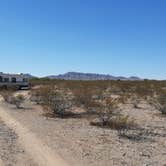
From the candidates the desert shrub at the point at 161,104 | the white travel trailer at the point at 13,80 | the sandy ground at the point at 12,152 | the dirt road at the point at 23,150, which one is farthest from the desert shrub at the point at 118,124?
the white travel trailer at the point at 13,80

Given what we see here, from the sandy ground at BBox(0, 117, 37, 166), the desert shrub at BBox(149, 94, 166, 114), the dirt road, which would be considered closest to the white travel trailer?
the desert shrub at BBox(149, 94, 166, 114)

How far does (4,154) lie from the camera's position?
11.2 meters

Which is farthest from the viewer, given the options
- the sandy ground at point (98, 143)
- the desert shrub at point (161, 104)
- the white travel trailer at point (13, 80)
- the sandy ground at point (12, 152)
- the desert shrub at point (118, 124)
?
the white travel trailer at point (13, 80)

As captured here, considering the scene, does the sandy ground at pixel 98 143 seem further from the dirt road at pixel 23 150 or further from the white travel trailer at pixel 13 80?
the white travel trailer at pixel 13 80

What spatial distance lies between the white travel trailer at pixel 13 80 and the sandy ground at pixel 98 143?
38009 mm

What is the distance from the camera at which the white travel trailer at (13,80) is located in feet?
A: 184

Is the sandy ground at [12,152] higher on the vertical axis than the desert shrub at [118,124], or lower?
lower

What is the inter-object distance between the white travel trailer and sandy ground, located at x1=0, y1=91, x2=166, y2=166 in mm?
38009

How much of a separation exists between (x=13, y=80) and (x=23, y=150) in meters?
46.5

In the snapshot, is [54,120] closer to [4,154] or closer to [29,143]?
[29,143]

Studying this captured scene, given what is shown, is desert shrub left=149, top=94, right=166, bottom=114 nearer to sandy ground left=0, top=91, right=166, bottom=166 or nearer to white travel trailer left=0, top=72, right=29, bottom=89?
sandy ground left=0, top=91, right=166, bottom=166

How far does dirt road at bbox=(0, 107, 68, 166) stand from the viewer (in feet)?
33.6

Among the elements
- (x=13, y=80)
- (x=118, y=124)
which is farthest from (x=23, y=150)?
(x=13, y=80)

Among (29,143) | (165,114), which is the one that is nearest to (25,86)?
(165,114)
